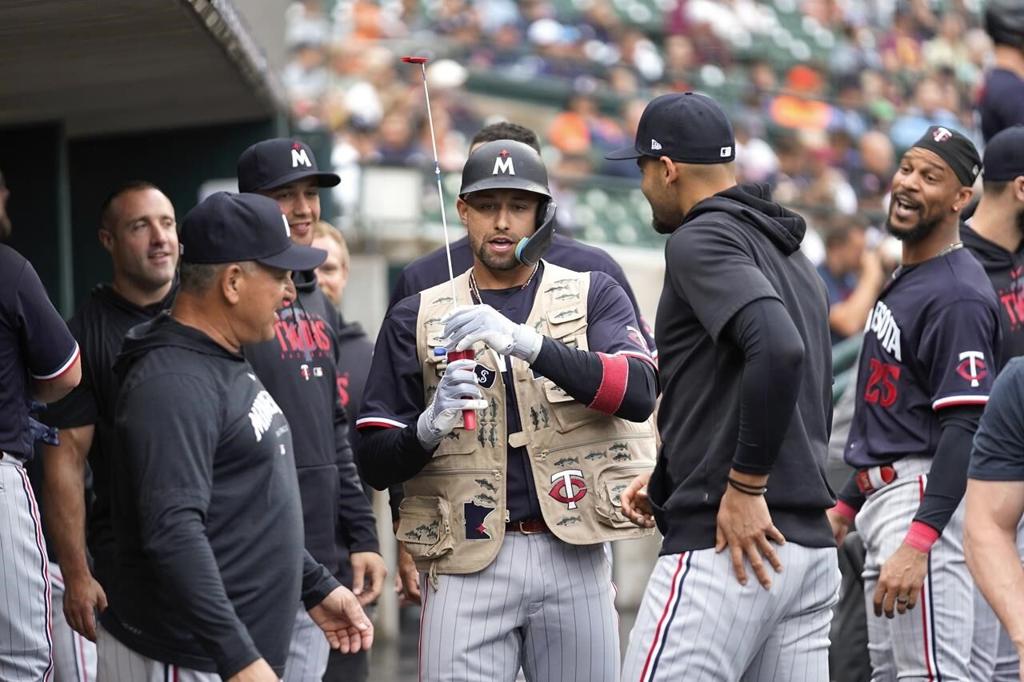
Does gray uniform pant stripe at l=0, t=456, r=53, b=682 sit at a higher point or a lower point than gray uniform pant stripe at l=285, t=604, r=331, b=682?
higher

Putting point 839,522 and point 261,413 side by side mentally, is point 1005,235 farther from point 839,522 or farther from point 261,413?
point 261,413

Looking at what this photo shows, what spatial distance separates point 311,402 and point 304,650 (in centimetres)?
78

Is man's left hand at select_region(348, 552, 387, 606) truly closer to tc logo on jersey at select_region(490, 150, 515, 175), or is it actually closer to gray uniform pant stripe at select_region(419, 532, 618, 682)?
gray uniform pant stripe at select_region(419, 532, 618, 682)

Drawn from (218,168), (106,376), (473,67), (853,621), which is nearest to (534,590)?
(106,376)

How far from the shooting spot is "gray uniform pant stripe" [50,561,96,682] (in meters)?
5.39

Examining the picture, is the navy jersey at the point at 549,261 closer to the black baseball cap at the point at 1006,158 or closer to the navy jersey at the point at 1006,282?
the navy jersey at the point at 1006,282

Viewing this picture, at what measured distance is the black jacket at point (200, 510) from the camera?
3574mm

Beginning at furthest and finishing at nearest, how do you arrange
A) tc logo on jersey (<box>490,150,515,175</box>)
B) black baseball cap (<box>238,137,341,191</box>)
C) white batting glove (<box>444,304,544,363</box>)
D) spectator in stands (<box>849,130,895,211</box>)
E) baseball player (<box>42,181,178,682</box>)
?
1. spectator in stands (<box>849,130,895,211</box>)
2. black baseball cap (<box>238,137,341,191</box>)
3. baseball player (<box>42,181,178,682</box>)
4. tc logo on jersey (<box>490,150,515,175</box>)
5. white batting glove (<box>444,304,544,363</box>)

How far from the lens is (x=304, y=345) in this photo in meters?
5.09

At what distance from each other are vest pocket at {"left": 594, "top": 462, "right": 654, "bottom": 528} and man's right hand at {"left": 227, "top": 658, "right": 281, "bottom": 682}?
1.27 meters

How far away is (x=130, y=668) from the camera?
4.00m

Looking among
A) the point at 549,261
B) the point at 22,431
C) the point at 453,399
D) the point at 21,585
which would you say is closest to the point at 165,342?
the point at 453,399

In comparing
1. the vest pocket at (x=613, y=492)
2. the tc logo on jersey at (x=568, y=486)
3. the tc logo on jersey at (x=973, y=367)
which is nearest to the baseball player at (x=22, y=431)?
the tc logo on jersey at (x=568, y=486)

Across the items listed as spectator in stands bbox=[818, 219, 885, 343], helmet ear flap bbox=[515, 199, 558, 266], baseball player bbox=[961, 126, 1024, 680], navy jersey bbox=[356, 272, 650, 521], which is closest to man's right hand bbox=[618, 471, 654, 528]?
navy jersey bbox=[356, 272, 650, 521]
